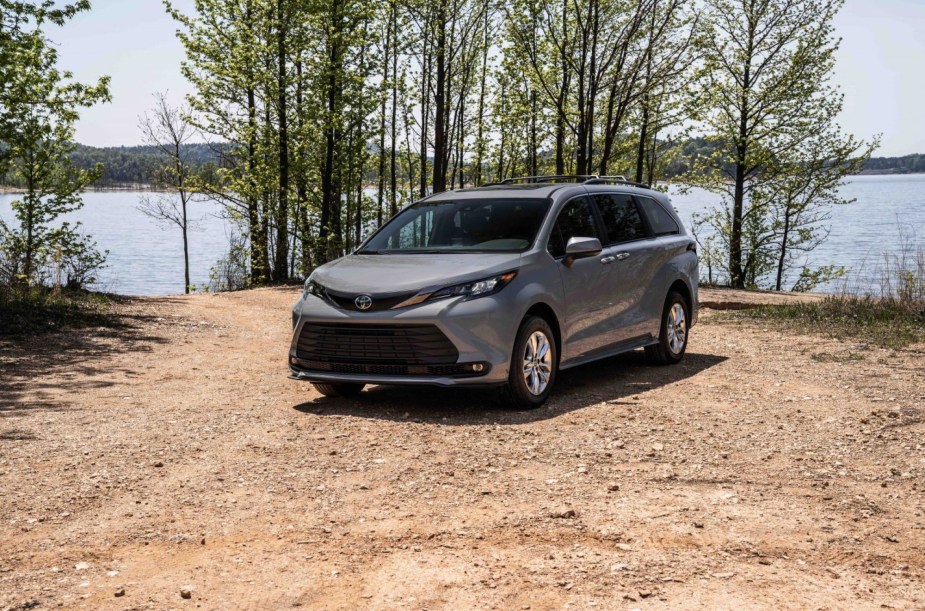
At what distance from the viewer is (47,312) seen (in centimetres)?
1411

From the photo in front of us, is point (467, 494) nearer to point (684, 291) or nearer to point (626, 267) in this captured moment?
point (626, 267)

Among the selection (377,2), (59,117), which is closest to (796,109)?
(377,2)

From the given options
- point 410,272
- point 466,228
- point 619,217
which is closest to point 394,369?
point 410,272

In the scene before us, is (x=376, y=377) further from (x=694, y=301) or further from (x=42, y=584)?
(x=694, y=301)

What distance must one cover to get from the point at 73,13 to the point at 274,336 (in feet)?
32.0

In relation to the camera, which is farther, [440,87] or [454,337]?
[440,87]


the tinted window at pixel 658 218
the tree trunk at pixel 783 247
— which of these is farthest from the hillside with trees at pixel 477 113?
the tinted window at pixel 658 218

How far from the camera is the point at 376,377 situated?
7.57 metres

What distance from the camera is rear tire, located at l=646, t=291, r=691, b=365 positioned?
1031 cm

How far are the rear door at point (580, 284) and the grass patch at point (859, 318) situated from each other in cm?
464

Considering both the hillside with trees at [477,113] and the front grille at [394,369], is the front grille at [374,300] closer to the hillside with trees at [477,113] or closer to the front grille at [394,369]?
the front grille at [394,369]

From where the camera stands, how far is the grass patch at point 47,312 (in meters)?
13.1

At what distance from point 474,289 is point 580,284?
1.44 meters

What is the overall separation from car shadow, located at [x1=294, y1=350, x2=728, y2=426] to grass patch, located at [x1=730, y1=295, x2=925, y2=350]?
10.7 feet
